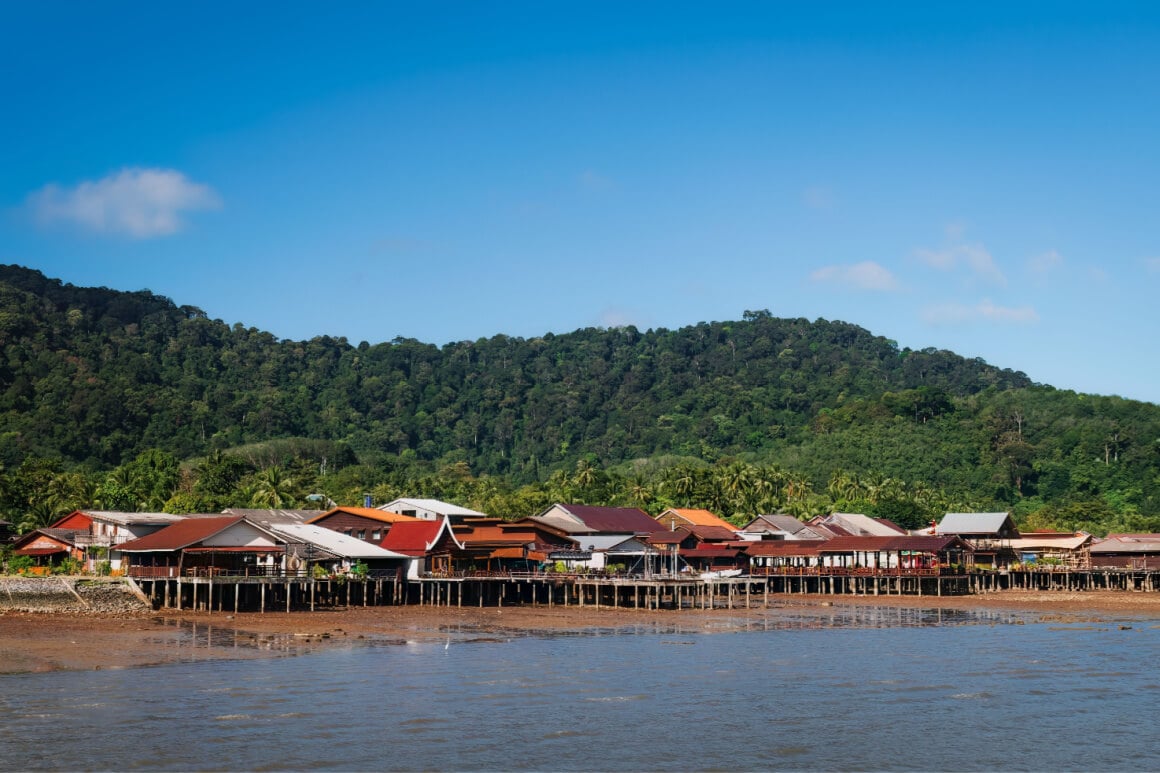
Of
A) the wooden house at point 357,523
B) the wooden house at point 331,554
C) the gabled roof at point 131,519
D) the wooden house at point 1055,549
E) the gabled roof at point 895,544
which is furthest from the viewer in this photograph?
the wooden house at point 1055,549

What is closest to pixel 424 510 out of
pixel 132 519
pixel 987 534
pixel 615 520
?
pixel 615 520

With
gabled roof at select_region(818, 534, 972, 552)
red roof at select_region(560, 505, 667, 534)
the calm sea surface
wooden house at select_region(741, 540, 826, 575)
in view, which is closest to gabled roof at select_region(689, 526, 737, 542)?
wooden house at select_region(741, 540, 826, 575)

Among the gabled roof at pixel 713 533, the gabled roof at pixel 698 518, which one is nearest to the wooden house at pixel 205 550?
the gabled roof at pixel 713 533

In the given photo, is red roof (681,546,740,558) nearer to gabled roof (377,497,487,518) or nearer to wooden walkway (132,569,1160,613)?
wooden walkway (132,569,1160,613)

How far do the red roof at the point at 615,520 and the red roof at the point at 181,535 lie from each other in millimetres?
34223

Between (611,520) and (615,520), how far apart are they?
60cm

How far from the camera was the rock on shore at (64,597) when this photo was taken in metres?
55.2

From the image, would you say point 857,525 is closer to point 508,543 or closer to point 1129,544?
point 1129,544

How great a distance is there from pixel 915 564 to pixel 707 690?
5826 centimetres

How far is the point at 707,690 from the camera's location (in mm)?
38375

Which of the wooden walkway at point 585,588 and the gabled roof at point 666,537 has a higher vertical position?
the gabled roof at point 666,537

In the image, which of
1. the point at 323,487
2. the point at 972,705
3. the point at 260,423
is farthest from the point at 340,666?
the point at 260,423

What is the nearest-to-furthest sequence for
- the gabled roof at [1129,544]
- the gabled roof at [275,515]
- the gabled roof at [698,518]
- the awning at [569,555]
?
the awning at [569,555] → the gabled roof at [275,515] → the gabled roof at [1129,544] → the gabled roof at [698,518]

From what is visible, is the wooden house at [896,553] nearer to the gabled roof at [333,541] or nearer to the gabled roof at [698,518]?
the gabled roof at [698,518]
